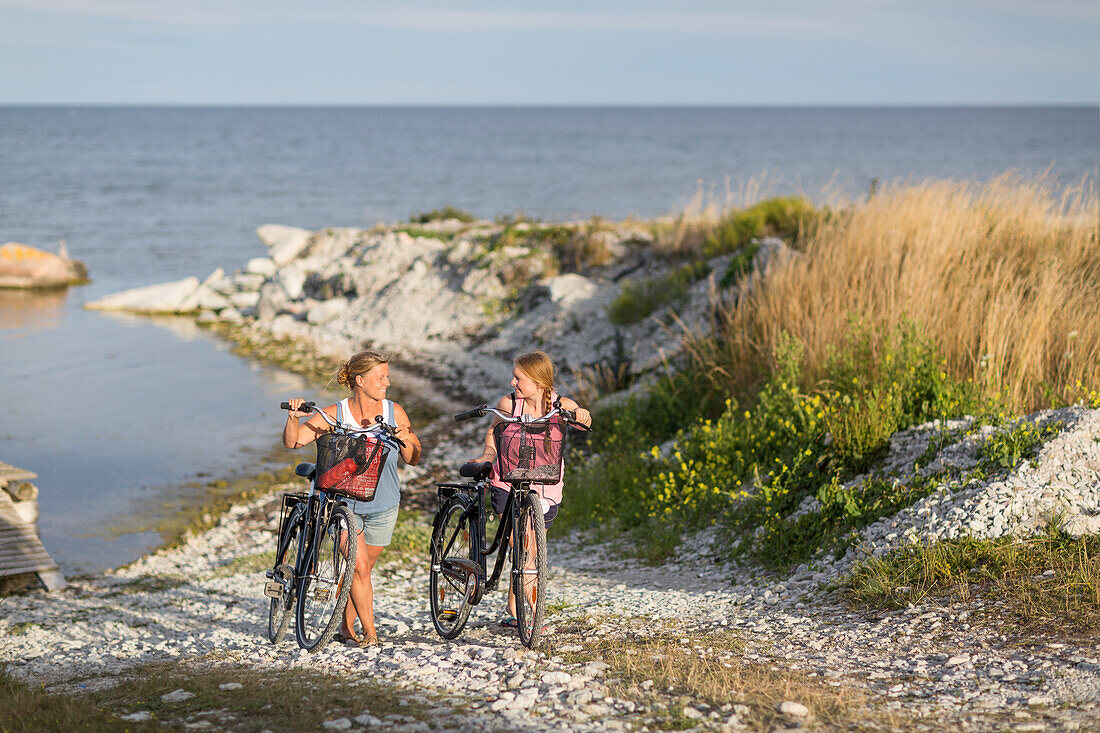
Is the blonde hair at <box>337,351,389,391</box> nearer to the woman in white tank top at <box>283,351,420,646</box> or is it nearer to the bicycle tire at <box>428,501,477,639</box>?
the woman in white tank top at <box>283,351,420,646</box>

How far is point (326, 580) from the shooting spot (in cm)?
548

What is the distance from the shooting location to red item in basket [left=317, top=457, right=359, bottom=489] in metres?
5.24

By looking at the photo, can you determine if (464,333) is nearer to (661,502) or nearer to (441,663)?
(661,502)

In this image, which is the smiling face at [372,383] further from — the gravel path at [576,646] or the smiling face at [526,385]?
the gravel path at [576,646]

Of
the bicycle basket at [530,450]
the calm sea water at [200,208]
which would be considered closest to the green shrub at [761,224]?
the calm sea water at [200,208]

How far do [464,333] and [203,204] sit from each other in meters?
38.9

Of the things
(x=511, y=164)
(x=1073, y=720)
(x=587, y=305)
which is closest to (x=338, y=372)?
(x=1073, y=720)

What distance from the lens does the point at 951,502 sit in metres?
6.52

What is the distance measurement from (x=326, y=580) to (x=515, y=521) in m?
1.21

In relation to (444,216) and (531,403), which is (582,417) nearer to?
(531,403)

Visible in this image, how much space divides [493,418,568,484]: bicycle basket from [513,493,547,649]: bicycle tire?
0.49ft

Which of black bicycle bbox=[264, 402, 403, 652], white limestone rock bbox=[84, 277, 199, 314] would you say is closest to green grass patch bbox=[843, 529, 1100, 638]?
black bicycle bbox=[264, 402, 403, 652]

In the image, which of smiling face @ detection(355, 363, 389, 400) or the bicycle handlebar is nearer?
the bicycle handlebar

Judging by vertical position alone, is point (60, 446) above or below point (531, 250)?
below
